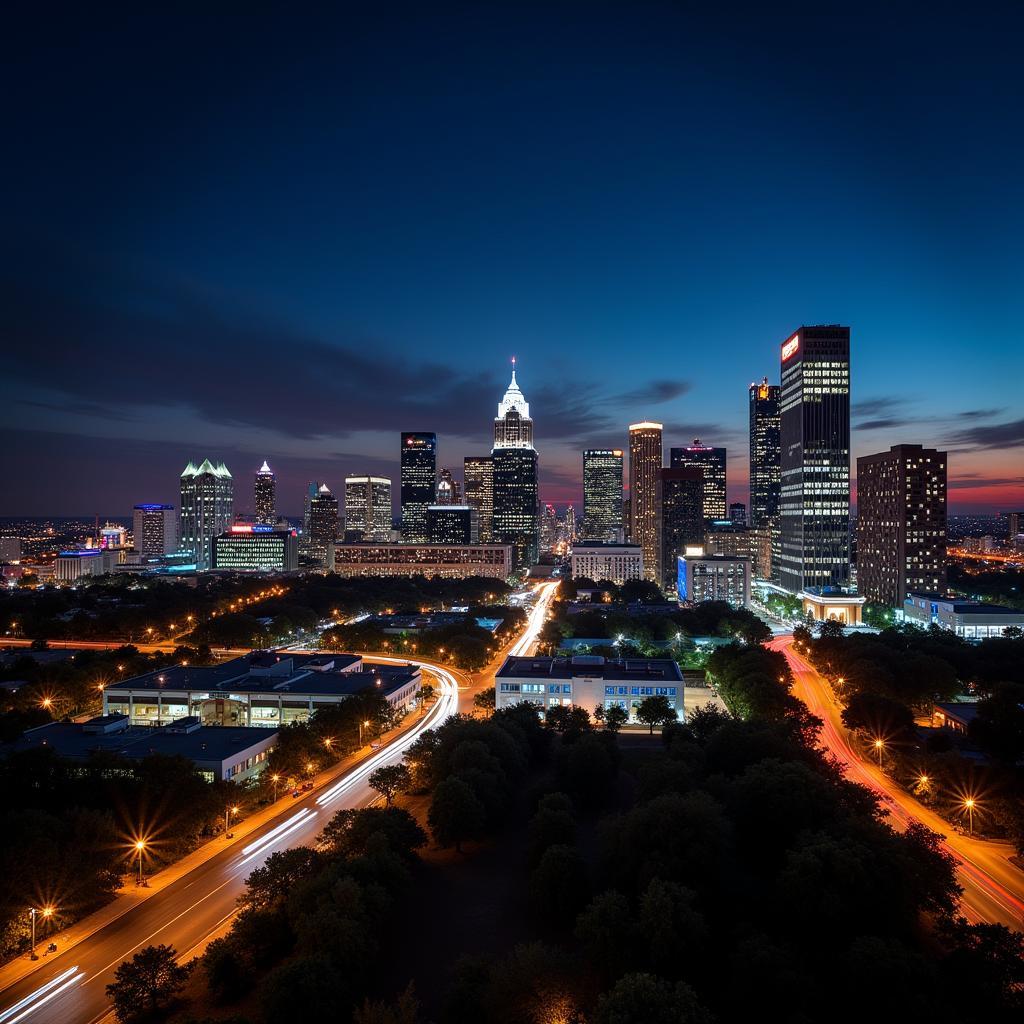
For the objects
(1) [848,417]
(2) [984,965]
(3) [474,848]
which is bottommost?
(3) [474,848]

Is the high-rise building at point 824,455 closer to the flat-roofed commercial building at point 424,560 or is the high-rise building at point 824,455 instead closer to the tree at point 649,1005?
the flat-roofed commercial building at point 424,560

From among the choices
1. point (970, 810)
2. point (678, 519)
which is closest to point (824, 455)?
point (678, 519)

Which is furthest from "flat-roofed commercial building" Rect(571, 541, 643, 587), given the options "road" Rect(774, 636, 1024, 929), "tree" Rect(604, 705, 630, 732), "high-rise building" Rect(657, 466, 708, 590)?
"tree" Rect(604, 705, 630, 732)

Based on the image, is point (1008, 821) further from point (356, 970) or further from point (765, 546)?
point (765, 546)

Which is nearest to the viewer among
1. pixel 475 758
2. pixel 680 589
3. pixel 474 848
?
pixel 474 848

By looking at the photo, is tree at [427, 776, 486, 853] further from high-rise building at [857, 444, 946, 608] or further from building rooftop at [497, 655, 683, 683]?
high-rise building at [857, 444, 946, 608]

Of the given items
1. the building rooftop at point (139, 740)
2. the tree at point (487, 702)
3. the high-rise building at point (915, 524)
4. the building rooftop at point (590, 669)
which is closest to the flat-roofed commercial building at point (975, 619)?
the high-rise building at point (915, 524)

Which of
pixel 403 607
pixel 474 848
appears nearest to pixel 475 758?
pixel 474 848
